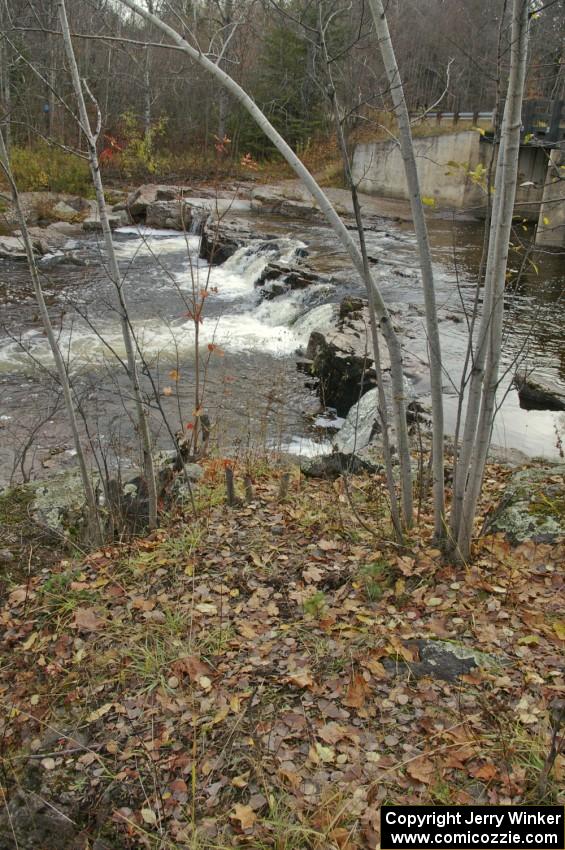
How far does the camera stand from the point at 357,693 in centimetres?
293

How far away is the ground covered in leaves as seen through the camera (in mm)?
2459

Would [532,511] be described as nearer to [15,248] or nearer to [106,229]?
[106,229]

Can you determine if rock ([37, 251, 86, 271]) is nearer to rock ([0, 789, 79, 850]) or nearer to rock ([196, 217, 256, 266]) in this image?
rock ([196, 217, 256, 266])

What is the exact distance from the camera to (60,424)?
7.97 meters

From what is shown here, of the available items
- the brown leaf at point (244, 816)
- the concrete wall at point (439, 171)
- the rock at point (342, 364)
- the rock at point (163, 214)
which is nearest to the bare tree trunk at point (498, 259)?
the brown leaf at point (244, 816)

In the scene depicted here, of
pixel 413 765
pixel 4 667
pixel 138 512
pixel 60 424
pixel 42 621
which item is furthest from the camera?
pixel 60 424

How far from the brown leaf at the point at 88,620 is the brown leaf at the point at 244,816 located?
1.49 m

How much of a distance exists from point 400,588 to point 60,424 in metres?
5.70

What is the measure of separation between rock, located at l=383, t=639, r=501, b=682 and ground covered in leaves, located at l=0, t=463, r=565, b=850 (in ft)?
0.03

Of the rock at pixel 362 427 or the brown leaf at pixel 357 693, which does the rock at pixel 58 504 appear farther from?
the rock at pixel 362 427

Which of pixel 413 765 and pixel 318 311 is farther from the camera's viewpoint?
pixel 318 311

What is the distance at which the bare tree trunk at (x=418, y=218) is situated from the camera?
3053mm


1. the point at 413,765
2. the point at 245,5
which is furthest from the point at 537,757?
the point at 245,5

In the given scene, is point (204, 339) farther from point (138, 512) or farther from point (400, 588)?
point (400, 588)
